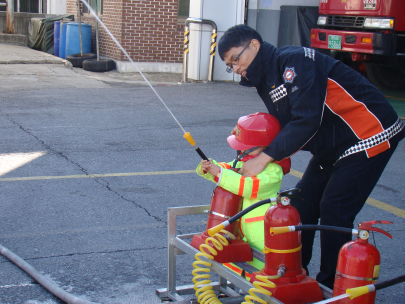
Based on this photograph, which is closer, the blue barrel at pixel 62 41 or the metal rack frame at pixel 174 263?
the metal rack frame at pixel 174 263

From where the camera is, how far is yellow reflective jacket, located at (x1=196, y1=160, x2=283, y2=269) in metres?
2.93

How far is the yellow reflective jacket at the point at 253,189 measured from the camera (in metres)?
2.93

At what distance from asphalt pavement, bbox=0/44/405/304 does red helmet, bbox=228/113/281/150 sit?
1.14 metres

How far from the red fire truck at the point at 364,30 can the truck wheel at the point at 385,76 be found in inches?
60.1

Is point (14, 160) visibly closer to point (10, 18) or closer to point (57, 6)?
point (10, 18)

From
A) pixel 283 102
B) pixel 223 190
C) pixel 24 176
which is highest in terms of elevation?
pixel 283 102

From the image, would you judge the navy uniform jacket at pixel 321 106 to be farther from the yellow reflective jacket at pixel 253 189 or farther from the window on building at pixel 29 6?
the window on building at pixel 29 6

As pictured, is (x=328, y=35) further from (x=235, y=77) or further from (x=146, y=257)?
(x=146, y=257)

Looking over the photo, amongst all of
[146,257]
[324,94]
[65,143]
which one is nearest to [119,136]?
[65,143]

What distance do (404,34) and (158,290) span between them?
31.1 ft

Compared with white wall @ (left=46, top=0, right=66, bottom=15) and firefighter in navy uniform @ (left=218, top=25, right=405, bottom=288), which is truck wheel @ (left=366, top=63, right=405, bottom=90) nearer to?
firefighter in navy uniform @ (left=218, top=25, right=405, bottom=288)

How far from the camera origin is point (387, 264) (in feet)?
13.1

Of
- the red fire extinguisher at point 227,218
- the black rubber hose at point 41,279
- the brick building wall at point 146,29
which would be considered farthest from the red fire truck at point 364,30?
the black rubber hose at point 41,279

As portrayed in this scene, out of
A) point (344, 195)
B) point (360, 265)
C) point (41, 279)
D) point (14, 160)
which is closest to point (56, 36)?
point (14, 160)
